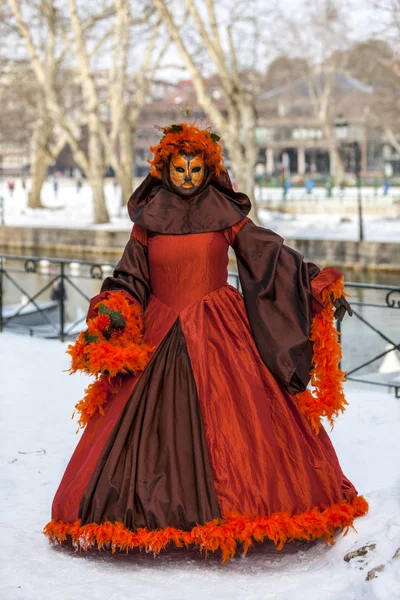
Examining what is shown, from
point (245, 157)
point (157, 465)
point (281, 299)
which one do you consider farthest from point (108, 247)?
point (157, 465)

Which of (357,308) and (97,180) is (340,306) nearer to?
(357,308)

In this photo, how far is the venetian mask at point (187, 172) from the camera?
14.4ft

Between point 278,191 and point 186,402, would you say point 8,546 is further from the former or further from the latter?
point 278,191

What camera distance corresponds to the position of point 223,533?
3844 mm

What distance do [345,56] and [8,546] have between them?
139 feet

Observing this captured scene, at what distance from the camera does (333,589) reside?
3539mm

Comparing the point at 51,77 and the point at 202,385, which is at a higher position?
the point at 51,77

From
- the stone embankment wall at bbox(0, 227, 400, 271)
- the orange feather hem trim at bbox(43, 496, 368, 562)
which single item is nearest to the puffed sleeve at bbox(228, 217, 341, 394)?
the orange feather hem trim at bbox(43, 496, 368, 562)

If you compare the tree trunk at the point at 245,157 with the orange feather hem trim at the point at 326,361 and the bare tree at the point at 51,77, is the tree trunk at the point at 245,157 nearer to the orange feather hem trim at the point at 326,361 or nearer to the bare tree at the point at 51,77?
the bare tree at the point at 51,77

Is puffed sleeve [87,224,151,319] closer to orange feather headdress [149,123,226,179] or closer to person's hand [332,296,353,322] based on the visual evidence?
orange feather headdress [149,123,226,179]

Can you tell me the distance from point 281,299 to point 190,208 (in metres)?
0.59

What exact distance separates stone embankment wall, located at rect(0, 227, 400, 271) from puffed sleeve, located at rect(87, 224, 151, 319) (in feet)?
50.2

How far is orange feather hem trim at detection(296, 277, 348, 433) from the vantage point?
4238mm

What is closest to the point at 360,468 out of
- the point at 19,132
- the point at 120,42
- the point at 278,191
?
the point at 120,42
